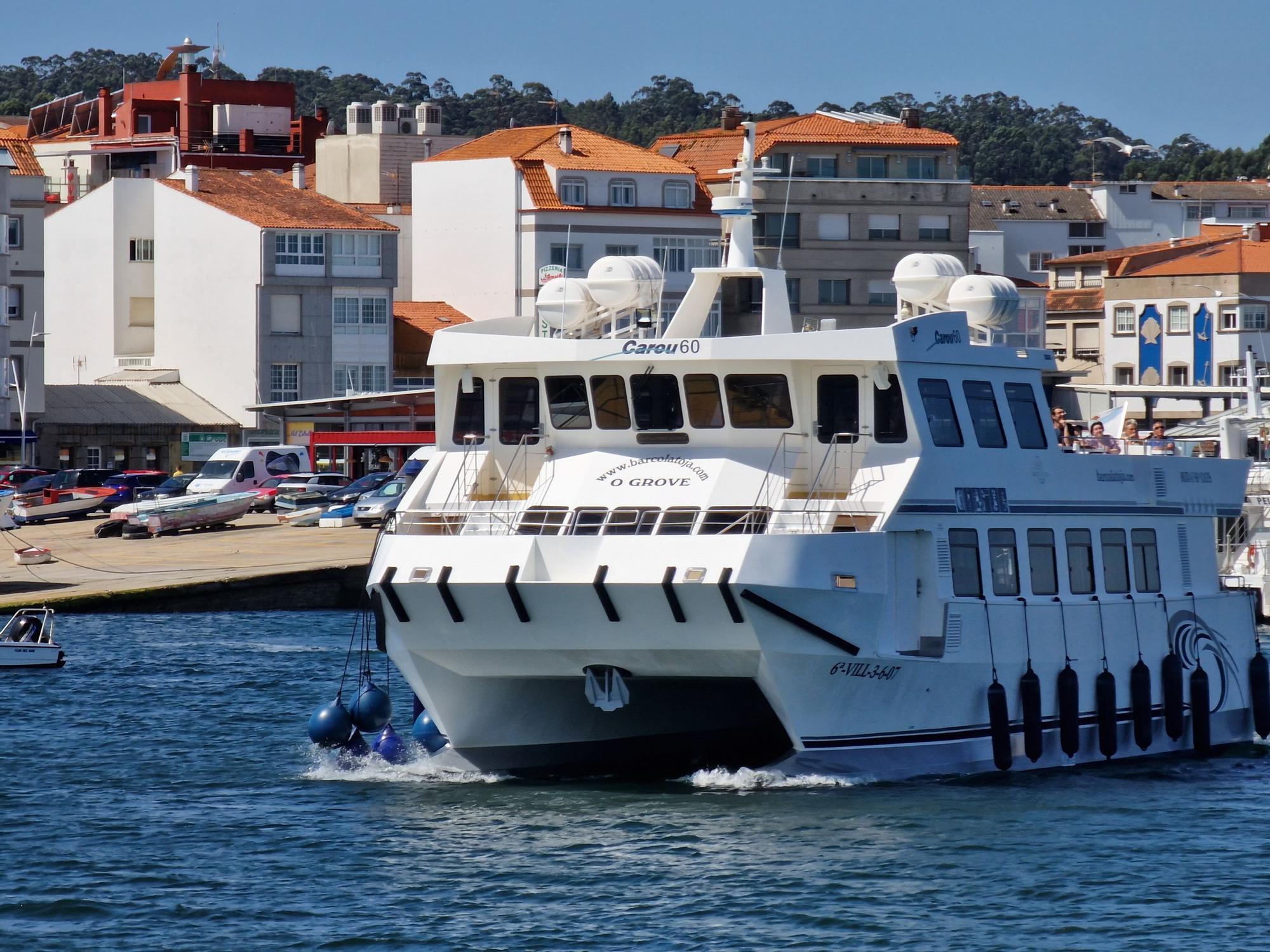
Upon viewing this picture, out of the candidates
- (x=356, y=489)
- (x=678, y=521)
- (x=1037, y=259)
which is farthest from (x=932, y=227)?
(x=678, y=521)

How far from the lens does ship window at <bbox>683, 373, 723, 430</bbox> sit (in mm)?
23125

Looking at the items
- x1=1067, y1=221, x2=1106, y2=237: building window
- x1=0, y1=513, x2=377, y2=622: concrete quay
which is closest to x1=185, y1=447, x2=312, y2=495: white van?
Result: x1=0, y1=513, x2=377, y2=622: concrete quay

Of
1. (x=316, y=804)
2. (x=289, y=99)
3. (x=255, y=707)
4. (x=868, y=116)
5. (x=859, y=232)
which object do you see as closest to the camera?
(x=316, y=804)

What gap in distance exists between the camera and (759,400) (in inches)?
909

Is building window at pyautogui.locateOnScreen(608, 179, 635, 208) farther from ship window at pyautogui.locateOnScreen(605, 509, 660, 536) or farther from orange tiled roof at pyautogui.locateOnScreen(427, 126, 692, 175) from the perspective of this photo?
ship window at pyautogui.locateOnScreen(605, 509, 660, 536)

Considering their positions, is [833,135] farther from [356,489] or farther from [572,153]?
[356,489]

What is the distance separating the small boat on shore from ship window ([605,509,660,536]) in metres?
43.1

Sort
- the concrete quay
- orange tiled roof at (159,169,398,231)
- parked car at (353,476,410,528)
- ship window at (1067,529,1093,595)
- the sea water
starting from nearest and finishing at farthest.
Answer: the sea water
ship window at (1067,529,1093,595)
the concrete quay
parked car at (353,476,410,528)
orange tiled roof at (159,169,398,231)

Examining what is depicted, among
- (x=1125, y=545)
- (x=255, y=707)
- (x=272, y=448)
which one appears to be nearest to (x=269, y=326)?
(x=272, y=448)

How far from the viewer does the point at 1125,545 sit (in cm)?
2581

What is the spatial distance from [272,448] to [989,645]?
45.9 m

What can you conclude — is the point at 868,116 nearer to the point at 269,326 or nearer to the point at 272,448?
the point at 269,326

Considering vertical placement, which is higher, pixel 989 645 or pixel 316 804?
pixel 989 645

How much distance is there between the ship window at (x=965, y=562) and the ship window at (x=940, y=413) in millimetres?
984
